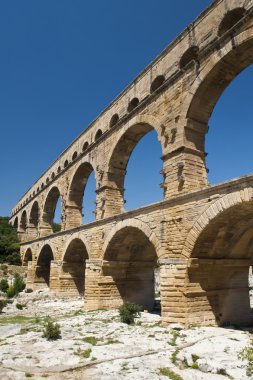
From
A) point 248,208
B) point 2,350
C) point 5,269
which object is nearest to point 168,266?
point 248,208

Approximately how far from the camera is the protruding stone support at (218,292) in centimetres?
983

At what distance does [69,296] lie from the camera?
67.0 feet

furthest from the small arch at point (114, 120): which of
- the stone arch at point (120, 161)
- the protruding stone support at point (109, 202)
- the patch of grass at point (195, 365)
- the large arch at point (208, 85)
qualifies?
the patch of grass at point (195, 365)

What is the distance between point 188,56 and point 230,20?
2121 mm

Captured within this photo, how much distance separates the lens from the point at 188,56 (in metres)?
13.1

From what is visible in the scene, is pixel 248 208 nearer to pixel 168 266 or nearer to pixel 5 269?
pixel 168 266

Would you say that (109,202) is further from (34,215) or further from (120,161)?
(34,215)

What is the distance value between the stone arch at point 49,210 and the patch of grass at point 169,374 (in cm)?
2391

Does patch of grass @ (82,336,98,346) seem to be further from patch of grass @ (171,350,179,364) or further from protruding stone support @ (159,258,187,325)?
protruding stone support @ (159,258,187,325)

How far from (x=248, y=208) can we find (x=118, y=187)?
31.5 ft

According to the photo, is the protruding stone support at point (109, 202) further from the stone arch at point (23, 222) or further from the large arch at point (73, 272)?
the stone arch at point (23, 222)

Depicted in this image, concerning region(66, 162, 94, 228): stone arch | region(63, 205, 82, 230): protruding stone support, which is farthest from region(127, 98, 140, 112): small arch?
region(63, 205, 82, 230): protruding stone support

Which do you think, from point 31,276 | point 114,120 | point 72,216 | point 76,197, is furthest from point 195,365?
point 31,276

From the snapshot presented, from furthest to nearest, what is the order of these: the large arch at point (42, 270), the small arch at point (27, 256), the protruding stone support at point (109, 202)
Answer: the small arch at point (27, 256) < the large arch at point (42, 270) < the protruding stone support at point (109, 202)
